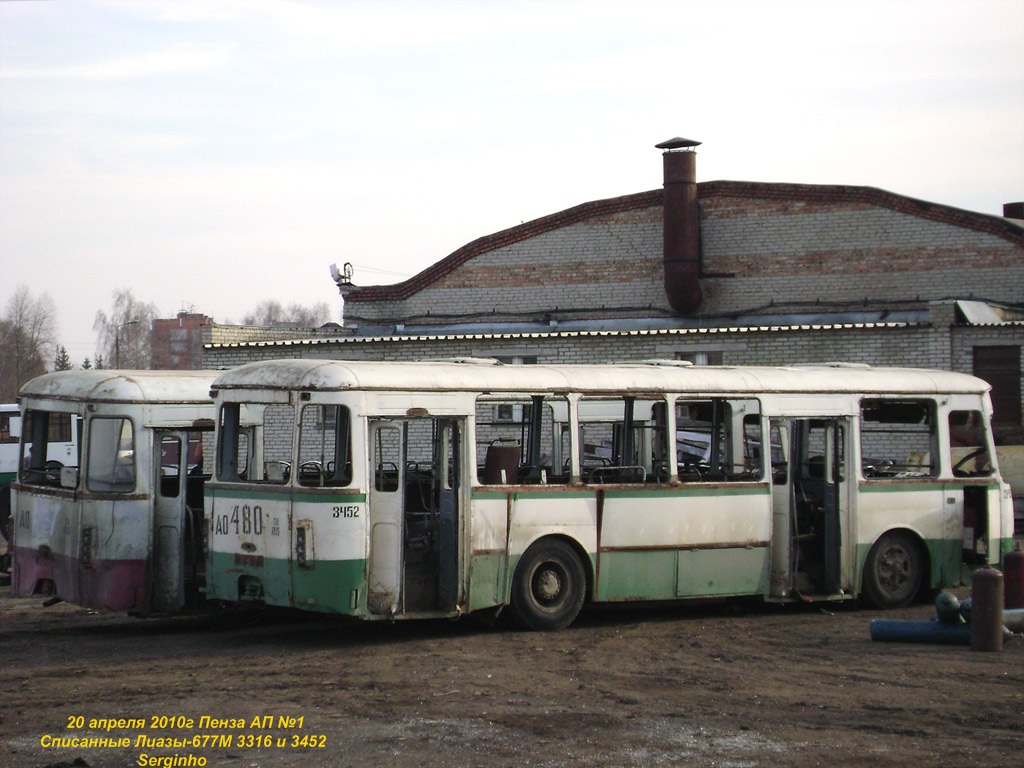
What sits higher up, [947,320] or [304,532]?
[947,320]

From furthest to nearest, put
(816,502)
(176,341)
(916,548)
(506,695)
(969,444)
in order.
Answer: (176,341)
(969,444)
(916,548)
(816,502)
(506,695)

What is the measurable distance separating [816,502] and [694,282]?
66.9ft

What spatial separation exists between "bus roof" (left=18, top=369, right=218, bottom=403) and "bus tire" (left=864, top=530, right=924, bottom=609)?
7.31 meters

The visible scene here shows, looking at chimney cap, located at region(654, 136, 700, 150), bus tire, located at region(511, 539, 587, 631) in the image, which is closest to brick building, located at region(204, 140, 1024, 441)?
chimney cap, located at region(654, 136, 700, 150)

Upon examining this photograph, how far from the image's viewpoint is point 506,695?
367 inches

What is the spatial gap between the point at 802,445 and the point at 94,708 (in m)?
8.41

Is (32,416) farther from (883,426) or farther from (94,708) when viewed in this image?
(883,426)

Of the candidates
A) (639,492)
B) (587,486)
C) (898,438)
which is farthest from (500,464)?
Answer: (898,438)

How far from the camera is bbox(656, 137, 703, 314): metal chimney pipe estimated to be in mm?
34344

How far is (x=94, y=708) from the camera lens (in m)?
9.02

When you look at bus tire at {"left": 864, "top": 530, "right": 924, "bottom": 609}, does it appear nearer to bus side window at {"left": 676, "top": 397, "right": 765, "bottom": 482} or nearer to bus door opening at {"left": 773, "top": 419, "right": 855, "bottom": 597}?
bus door opening at {"left": 773, "top": 419, "right": 855, "bottom": 597}

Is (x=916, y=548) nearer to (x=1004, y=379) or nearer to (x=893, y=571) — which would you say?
(x=893, y=571)

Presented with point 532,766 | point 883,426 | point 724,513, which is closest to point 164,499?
point 724,513

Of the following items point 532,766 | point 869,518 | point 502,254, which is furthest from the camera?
point 502,254
